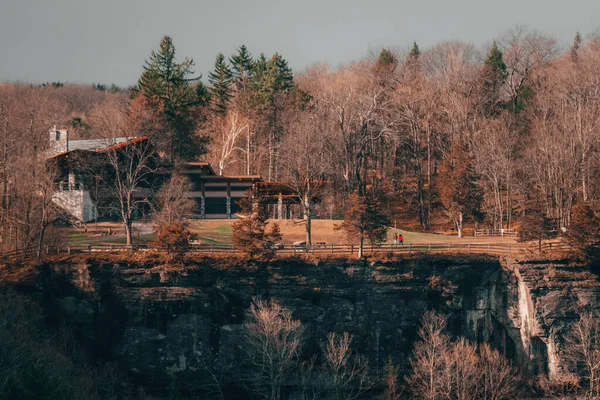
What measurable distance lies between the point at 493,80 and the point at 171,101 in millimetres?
35257

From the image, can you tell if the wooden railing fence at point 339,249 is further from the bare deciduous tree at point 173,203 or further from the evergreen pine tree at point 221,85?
the evergreen pine tree at point 221,85

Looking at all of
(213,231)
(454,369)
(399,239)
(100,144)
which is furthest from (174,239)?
(100,144)

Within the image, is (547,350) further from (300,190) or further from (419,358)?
(300,190)

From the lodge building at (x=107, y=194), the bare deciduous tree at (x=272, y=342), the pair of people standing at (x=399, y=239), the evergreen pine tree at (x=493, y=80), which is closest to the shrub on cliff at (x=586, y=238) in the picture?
the pair of people standing at (x=399, y=239)

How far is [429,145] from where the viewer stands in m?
73.1

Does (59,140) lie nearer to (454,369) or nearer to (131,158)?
(131,158)

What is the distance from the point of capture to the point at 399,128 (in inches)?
3024

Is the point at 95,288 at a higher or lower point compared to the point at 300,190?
lower

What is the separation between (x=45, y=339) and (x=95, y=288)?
4.52 metres

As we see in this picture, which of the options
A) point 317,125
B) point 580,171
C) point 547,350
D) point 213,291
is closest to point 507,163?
point 580,171

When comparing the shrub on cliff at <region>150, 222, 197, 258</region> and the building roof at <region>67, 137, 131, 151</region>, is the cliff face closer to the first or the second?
the shrub on cliff at <region>150, 222, 197, 258</region>

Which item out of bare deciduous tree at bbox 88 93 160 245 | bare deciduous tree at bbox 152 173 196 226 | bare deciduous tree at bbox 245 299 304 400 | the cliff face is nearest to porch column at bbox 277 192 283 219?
bare deciduous tree at bbox 152 173 196 226

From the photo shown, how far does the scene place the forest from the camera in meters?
61.8

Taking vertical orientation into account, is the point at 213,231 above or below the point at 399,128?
below
